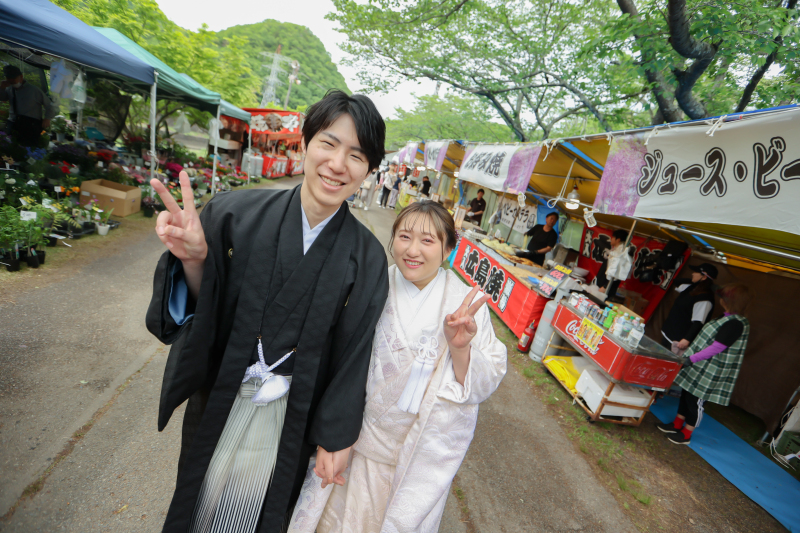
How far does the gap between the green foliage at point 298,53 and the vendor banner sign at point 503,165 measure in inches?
1389

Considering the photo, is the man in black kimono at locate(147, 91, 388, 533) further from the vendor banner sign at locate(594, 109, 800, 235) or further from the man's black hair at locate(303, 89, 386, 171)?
the vendor banner sign at locate(594, 109, 800, 235)

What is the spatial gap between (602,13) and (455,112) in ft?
31.2

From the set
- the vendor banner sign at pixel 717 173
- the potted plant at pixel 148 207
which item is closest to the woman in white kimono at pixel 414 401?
the vendor banner sign at pixel 717 173

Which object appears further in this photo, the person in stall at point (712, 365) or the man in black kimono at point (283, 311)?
the person in stall at point (712, 365)

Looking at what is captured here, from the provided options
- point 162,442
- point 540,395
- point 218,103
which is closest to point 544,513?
point 540,395

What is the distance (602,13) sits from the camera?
9.22m

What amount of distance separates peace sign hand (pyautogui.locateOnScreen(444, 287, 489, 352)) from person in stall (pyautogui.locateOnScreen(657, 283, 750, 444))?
373cm

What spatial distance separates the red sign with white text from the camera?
5.39m

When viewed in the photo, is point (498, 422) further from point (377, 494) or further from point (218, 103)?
point (218, 103)

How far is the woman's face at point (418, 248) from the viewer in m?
1.68

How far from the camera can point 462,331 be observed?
1.56 m

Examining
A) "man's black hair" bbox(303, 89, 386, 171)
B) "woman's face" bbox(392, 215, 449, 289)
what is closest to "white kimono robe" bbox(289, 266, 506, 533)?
"woman's face" bbox(392, 215, 449, 289)

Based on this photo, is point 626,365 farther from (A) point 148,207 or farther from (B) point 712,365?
(A) point 148,207

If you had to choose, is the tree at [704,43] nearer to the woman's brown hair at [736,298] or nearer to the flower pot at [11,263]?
the woman's brown hair at [736,298]
